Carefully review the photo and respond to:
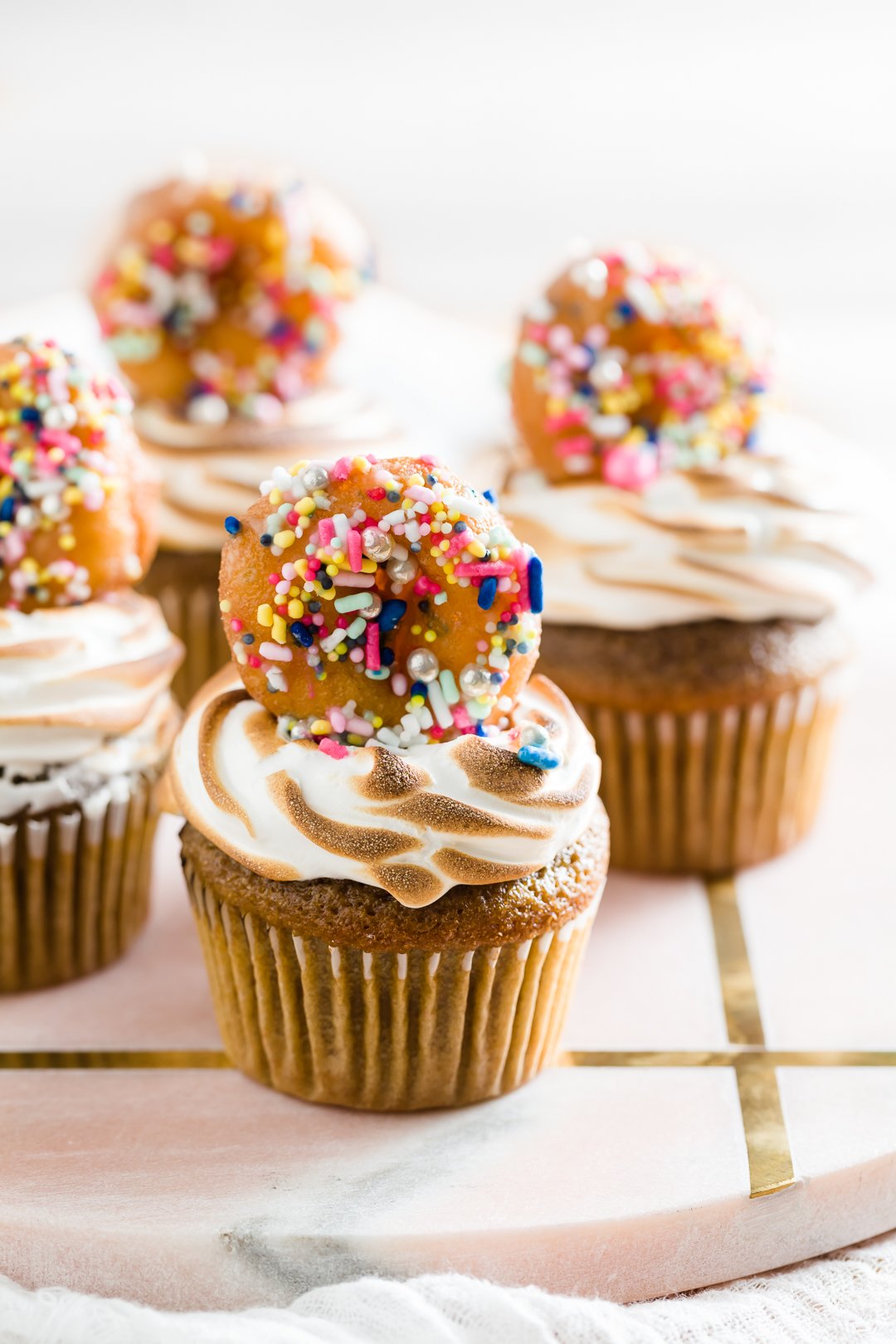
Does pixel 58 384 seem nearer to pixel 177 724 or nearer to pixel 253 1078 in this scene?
pixel 177 724

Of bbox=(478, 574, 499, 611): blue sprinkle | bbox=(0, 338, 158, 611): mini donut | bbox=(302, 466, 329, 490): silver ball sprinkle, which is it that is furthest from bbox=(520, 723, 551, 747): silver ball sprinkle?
bbox=(0, 338, 158, 611): mini donut

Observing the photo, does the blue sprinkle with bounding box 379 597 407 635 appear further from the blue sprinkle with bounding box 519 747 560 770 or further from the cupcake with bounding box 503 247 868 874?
the cupcake with bounding box 503 247 868 874

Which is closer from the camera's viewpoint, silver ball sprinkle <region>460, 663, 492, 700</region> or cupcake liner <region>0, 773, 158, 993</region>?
silver ball sprinkle <region>460, 663, 492, 700</region>

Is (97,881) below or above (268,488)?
below

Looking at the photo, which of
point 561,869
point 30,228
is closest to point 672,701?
point 561,869

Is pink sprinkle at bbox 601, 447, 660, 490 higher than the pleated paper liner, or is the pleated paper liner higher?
pink sprinkle at bbox 601, 447, 660, 490

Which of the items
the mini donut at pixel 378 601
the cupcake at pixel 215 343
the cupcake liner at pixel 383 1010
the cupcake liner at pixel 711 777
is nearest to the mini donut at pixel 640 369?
the cupcake liner at pixel 711 777

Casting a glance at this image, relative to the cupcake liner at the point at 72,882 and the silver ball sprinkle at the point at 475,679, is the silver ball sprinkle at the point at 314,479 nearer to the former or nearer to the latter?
the silver ball sprinkle at the point at 475,679
